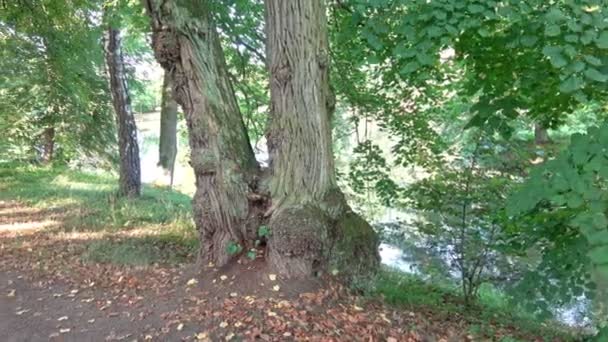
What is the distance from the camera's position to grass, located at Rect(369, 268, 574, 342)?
411 cm

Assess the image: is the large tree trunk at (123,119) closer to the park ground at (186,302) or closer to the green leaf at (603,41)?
the park ground at (186,302)

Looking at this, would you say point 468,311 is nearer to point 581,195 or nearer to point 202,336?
point 581,195

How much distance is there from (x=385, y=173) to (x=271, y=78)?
243cm

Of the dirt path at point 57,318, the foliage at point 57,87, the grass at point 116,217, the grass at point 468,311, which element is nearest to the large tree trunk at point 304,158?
the grass at point 468,311

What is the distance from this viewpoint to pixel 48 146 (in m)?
15.4

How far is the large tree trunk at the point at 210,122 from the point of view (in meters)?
3.89

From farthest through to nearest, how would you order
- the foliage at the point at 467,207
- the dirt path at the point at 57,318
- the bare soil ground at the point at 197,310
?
the foliage at the point at 467,207 → the dirt path at the point at 57,318 → the bare soil ground at the point at 197,310

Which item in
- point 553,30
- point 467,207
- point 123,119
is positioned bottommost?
point 467,207

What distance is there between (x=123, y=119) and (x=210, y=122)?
524cm

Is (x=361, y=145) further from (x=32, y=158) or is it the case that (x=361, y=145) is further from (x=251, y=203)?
(x=32, y=158)

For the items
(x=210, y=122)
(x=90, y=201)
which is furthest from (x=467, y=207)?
(x=90, y=201)

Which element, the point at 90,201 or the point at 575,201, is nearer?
the point at 575,201

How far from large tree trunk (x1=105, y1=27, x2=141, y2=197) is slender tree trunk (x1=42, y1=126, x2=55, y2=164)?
7.61 metres

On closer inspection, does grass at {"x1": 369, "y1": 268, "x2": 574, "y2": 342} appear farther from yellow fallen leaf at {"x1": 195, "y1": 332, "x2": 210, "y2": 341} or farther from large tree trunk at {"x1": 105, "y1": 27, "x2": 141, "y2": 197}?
large tree trunk at {"x1": 105, "y1": 27, "x2": 141, "y2": 197}
